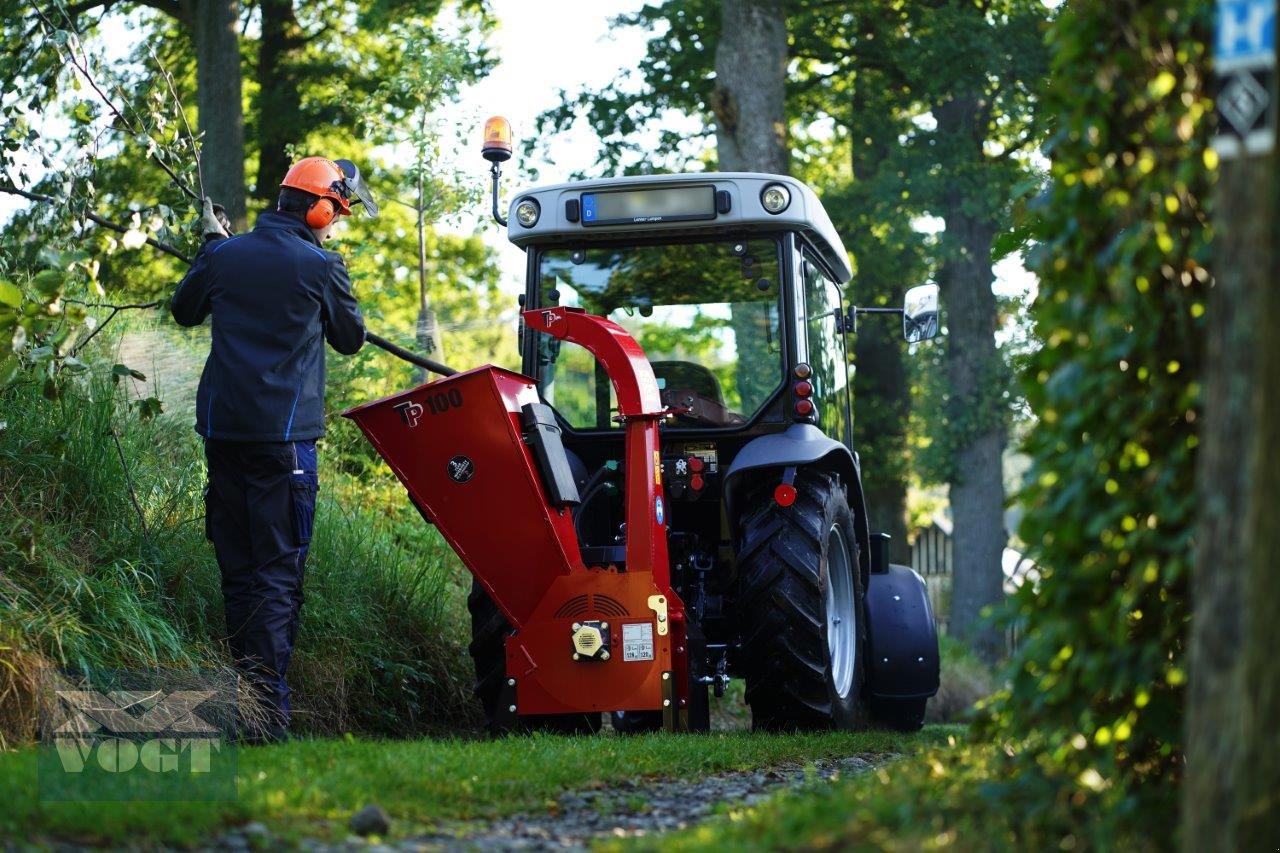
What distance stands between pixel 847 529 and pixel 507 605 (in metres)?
1.80

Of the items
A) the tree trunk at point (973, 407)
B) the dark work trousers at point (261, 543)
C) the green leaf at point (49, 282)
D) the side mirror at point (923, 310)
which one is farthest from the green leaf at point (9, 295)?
the tree trunk at point (973, 407)

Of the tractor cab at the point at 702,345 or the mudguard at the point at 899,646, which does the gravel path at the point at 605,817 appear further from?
the mudguard at the point at 899,646

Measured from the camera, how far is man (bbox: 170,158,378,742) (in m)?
5.98

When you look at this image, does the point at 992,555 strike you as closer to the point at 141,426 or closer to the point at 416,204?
the point at 416,204

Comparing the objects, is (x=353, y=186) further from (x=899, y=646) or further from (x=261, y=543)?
(x=899, y=646)

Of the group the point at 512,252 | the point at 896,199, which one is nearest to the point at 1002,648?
the point at 896,199

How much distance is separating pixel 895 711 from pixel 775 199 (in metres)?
2.77

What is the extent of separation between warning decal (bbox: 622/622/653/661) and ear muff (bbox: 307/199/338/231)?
2113mm

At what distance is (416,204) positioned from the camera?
43.2 ft

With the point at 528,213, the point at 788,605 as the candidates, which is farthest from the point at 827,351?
the point at 788,605

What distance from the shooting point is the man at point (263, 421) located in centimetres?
598

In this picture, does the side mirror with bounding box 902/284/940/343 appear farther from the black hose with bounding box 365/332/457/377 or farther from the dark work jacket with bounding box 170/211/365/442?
the dark work jacket with bounding box 170/211/365/442

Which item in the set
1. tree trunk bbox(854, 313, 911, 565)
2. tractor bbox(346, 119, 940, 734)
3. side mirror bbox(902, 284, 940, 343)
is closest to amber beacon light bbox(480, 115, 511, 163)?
tractor bbox(346, 119, 940, 734)

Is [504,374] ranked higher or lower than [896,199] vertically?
lower
